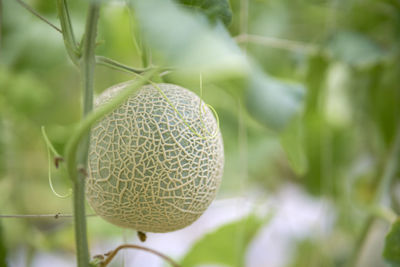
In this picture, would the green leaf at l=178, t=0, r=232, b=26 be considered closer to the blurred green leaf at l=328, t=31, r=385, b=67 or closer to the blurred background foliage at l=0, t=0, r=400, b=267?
the blurred background foliage at l=0, t=0, r=400, b=267

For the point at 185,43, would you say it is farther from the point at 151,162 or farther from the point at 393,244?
the point at 393,244

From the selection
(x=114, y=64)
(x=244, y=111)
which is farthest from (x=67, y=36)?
(x=244, y=111)

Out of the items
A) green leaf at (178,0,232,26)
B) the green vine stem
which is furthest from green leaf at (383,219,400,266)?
green leaf at (178,0,232,26)

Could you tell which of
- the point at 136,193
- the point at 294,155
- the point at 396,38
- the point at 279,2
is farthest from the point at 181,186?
the point at 279,2

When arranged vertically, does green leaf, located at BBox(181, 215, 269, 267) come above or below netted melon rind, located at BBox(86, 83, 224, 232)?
below

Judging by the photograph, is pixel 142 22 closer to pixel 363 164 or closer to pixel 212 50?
pixel 212 50

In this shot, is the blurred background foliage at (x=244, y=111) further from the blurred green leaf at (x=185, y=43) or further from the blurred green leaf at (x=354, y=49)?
the blurred green leaf at (x=185, y=43)

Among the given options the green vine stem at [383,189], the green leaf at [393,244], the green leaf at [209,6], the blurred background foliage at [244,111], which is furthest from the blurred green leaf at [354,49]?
the green leaf at [209,6]

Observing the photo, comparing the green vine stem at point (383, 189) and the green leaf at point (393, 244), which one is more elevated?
the green leaf at point (393, 244)
